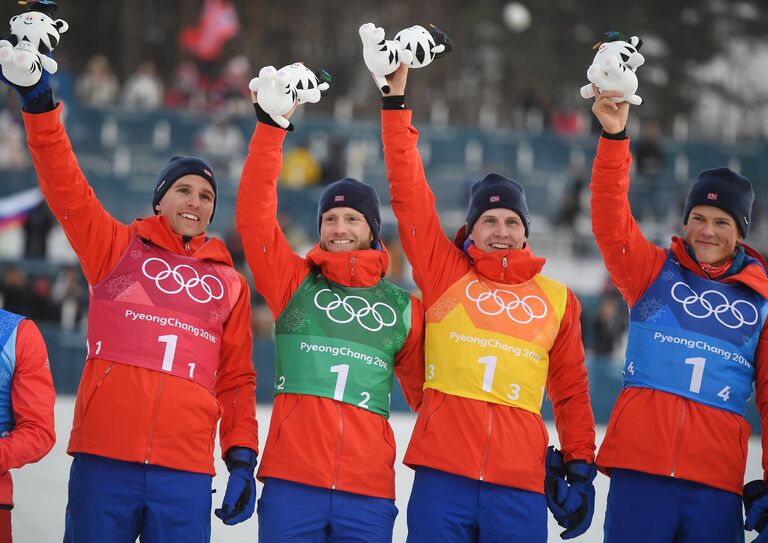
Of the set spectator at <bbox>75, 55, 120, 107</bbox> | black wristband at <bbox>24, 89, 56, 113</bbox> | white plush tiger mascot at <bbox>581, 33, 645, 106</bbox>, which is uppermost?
spectator at <bbox>75, 55, 120, 107</bbox>

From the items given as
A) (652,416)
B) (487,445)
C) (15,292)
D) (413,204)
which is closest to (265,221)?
(413,204)

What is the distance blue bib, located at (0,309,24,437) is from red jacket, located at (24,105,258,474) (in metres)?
0.26

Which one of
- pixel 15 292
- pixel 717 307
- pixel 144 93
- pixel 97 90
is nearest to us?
pixel 717 307

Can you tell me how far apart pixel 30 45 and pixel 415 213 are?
165cm

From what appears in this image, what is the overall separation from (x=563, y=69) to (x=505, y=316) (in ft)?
78.5

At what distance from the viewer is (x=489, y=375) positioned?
14.8 feet

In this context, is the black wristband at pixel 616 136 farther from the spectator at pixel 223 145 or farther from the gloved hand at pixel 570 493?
the spectator at pixel 223 145

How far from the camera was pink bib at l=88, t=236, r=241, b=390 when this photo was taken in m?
4.36

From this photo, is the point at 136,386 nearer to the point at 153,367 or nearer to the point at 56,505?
the point at 153,367

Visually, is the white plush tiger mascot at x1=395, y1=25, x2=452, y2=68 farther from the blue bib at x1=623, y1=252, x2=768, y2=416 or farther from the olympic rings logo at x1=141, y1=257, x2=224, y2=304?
the blue bib at x1=623, y1=252, x2=768, y2=416

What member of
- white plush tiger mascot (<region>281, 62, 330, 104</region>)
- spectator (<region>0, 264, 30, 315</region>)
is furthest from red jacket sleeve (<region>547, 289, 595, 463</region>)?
spectator (<region>0, 264, 30, 315</region>)

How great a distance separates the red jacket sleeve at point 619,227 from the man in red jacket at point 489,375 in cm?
27

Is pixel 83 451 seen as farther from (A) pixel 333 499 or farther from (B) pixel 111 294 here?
(A) pixel 333 499

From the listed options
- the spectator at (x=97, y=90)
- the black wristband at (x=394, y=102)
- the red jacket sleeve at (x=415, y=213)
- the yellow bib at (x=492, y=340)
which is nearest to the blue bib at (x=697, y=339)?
the yellow bib at (x=492, y=340)
